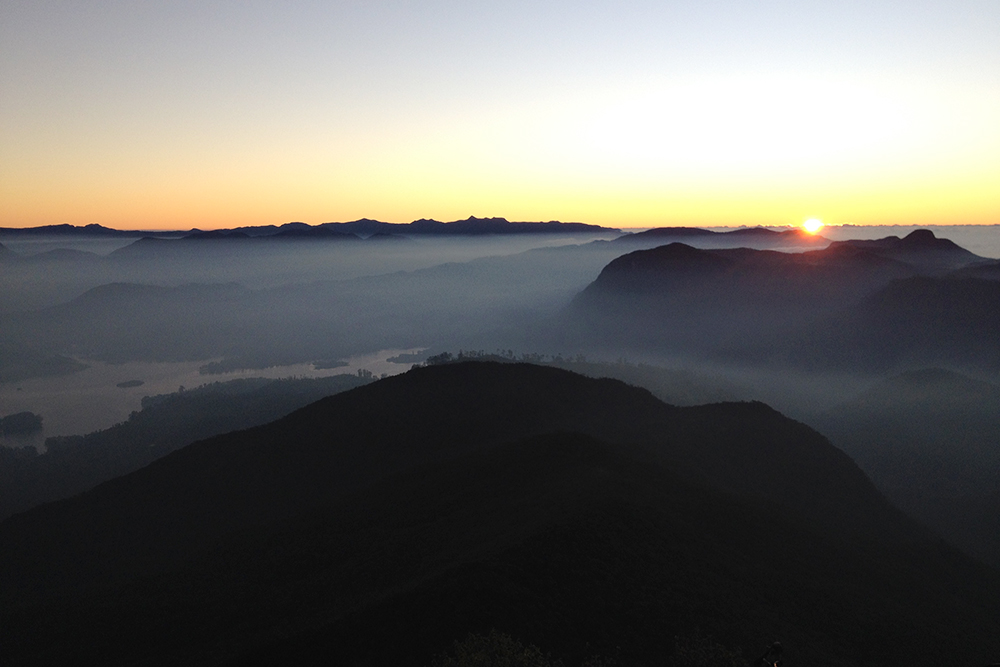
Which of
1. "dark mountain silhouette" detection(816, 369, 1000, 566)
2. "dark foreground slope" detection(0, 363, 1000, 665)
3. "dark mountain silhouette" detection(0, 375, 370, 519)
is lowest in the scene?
"dark mountain silhouette" detection(0, 375, 370, 519)

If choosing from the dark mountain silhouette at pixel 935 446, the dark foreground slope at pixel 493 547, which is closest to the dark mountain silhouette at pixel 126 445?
the dark foreground slope at pixel 493 547

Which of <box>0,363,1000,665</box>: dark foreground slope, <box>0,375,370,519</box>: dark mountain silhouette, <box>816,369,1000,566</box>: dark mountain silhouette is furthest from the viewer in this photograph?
<box>0,375,370,519</box>: dark mountain silhouette

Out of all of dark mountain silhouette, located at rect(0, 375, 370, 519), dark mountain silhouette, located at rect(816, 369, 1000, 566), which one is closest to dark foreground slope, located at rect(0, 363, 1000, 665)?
dark mountain silhouette, located at rect(816, 369, 1000, 566)

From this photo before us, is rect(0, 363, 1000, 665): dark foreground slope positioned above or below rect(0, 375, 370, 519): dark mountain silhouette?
above

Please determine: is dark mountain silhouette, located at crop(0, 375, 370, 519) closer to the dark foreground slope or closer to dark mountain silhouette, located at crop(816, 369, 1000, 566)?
the dark foreground slope

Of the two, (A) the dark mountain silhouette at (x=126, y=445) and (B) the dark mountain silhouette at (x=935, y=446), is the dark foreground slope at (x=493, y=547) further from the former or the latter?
(A) the dark mountain silhouette at (x=126, y=445)

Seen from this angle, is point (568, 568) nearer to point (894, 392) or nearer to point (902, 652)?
point (902, 652)
